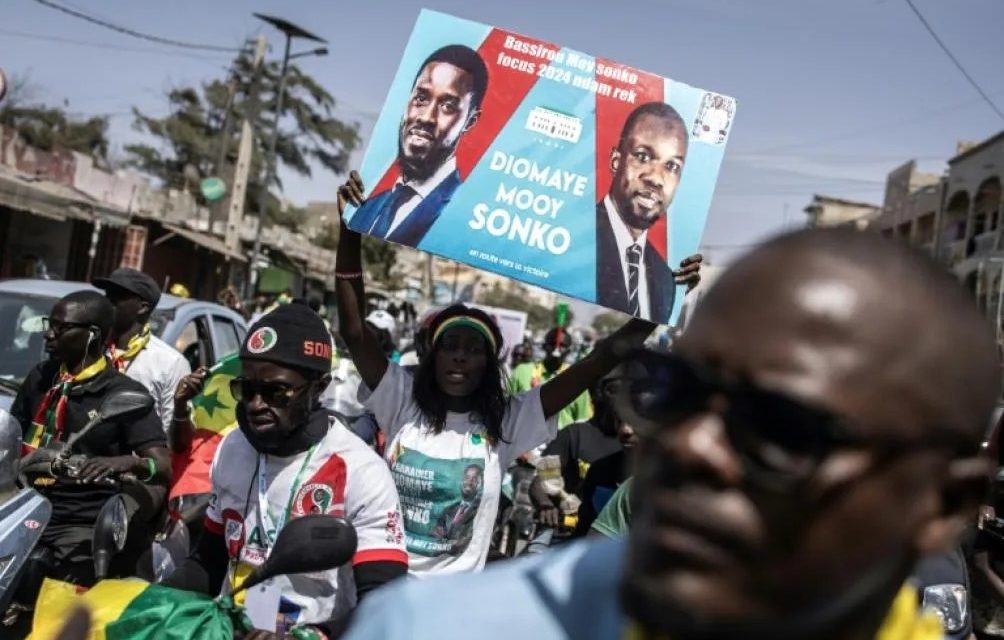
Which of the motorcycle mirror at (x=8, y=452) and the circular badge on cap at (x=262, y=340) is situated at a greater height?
the circular badge on cap at (x=262, y=340)

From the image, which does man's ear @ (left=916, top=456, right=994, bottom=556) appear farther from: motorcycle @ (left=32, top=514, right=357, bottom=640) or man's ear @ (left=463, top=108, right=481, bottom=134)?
man's ear @ (left=463, top=108, right=481, bottom=134)

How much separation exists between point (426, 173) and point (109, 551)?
72.0 inches

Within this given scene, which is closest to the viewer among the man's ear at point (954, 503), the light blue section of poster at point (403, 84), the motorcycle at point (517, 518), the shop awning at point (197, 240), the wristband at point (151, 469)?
the man's ear at point (954, 503)

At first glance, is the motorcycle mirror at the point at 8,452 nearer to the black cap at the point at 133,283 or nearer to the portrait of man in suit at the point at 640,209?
the portrait of man in suit at the point at 640,209

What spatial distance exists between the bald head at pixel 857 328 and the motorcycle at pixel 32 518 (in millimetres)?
2301

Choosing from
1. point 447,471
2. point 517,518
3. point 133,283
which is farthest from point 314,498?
point 517,518

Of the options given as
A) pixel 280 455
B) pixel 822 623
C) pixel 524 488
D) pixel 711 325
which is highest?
pixel 711 325

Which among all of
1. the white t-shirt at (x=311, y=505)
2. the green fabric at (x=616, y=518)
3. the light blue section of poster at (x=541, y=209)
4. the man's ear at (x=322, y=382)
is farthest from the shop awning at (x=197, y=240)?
the green fabric at (x=616, y=518)

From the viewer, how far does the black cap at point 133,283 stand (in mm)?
6652

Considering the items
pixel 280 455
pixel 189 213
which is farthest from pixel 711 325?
pixel 189 213

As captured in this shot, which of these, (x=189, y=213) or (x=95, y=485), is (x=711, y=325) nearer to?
(x=95, y=485)

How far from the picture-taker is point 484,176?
4133 millimetres

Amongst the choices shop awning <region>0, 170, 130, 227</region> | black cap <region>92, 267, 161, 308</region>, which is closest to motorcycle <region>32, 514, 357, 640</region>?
black cap <region>92, 267, 161, 308</region>

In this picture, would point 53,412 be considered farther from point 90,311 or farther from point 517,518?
point 517,518
